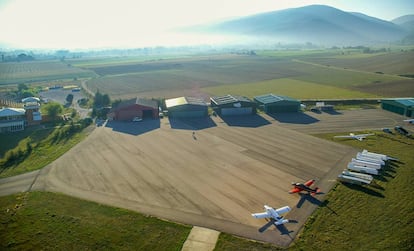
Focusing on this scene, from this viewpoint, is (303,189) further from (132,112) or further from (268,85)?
(268,85)

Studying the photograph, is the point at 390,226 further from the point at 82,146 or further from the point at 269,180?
the point at 82,146

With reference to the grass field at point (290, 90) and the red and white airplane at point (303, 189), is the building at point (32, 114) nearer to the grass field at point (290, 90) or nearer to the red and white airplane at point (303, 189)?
the grass field at point (290, 90)

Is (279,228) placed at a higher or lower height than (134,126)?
lower

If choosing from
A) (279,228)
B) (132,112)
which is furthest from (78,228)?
(132,112)

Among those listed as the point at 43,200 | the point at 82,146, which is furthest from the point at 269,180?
the point at 82,146

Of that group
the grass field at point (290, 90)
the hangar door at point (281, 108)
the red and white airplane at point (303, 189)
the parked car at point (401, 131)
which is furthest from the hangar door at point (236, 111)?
the red and white airplane at point (303, 189)

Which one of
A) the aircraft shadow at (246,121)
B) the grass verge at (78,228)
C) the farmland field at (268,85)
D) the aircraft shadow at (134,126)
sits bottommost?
the grass verge at (78,228)

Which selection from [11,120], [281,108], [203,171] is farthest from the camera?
[281,108]
